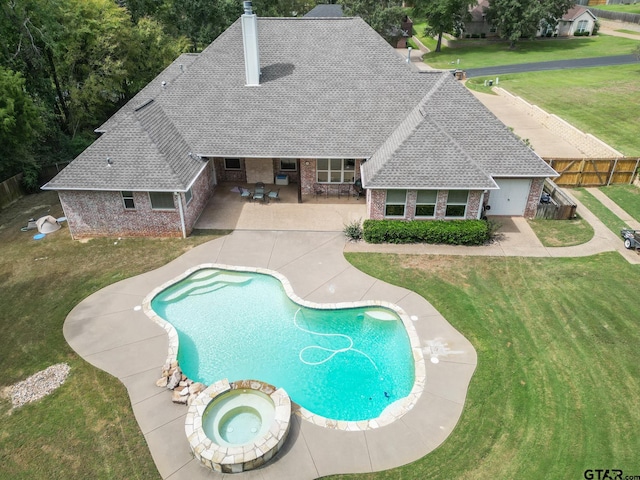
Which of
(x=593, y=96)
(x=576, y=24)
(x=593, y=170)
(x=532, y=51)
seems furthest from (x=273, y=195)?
(x=576, y=24)

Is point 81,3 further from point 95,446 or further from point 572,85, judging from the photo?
point 572,85

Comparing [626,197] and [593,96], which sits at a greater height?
[593,96]

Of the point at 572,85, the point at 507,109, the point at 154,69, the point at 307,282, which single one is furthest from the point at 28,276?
the point at 572,85

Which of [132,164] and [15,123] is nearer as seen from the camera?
[132,164]

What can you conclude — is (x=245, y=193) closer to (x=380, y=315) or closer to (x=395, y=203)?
(x=395, y=203)

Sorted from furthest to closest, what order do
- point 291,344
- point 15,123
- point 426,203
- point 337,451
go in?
1. point 15,123
2. point 426,203
3. point 291,344
4. point 337,451

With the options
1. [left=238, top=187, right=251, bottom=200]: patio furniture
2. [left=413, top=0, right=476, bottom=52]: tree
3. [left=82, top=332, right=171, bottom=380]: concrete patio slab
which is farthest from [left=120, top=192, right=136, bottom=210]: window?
[left=413, top=0, right=476, bottom=52]: tree
